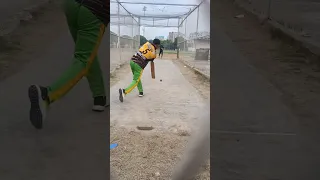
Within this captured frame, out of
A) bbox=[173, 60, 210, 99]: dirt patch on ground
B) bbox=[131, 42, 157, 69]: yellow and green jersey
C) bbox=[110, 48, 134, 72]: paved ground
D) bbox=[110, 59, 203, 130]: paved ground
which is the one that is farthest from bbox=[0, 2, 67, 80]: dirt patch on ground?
bbox=[131, 42, 157, 69]: yellow and green jersey

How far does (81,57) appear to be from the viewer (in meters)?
1.73

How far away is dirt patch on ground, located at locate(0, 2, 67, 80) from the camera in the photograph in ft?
5.91

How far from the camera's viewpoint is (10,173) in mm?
1833

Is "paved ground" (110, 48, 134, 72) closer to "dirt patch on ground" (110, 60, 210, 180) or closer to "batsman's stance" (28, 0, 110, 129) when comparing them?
"dirt patch on ground" (110, 60, 210, 180)

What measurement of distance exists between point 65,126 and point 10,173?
1.54 ft

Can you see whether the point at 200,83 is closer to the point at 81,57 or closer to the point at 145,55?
the point at 145,55
